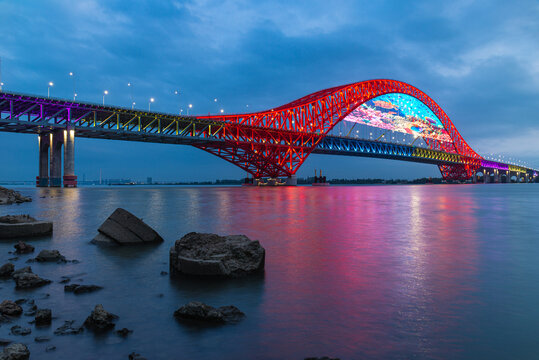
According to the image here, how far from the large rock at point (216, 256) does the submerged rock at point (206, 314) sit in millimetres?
1579

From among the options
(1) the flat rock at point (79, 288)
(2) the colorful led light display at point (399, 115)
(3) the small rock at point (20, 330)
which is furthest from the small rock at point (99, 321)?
(2) the colorful led light display at point (399, 115)

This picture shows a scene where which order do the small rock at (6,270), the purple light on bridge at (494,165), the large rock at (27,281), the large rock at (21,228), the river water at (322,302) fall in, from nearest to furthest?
the river water at (322,302) < the large rock at (27,281) < the small rock at (6,270) < the large rock at (21,228) < the purple light on bridge at (494,165)

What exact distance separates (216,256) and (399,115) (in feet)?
350

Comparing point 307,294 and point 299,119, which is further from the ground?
point 299,119

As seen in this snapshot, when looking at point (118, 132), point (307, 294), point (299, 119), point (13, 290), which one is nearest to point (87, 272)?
point (13, 290)

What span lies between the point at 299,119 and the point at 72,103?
47158 mm

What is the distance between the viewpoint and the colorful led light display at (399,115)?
9344cm

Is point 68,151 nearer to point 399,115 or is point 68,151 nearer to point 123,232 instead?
point 123,232

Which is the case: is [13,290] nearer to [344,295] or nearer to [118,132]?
[344,295]

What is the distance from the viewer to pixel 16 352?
2.79 meters

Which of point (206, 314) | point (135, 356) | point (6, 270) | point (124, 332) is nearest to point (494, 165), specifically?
point (206, 314)

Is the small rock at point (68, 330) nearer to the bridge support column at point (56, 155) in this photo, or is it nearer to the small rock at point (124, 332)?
the small rock at point (124, 332)

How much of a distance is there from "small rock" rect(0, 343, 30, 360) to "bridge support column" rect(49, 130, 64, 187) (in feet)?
199

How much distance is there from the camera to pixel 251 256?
18.6ft
